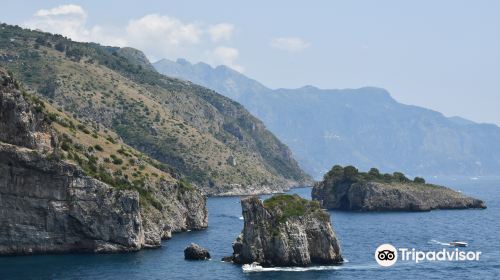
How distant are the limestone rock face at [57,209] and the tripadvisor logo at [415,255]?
154 feet

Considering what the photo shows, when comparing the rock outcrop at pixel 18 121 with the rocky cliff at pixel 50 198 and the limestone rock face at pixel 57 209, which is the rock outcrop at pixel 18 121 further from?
the limestone rock face at pixel 57 209

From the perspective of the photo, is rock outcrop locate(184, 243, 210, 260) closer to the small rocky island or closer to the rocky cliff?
the small rocky island

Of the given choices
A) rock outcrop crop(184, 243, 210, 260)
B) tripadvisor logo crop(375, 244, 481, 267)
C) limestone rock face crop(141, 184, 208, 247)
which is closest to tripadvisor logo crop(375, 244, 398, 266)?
tripadvisor logo crop(375, 244, 481, 267)

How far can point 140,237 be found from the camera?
5659 inches

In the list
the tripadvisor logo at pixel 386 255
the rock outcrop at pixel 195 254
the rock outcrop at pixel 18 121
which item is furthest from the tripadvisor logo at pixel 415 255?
the rock outcrop at pixel 18 121

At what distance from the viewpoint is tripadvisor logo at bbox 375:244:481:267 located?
435ft

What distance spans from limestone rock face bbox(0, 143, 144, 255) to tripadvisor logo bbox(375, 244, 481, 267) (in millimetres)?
46857

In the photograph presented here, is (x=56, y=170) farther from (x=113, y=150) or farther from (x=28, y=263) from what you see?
(x=113, y=150)

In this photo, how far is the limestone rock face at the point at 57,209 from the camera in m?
131

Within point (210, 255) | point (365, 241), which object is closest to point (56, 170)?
point (210, 255)

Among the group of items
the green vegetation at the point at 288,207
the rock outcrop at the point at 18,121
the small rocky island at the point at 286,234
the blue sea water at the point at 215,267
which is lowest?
the blue sea water at the point at 215,267

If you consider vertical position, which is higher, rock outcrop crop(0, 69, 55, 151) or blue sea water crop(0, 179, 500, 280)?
rock outcrop crop(0, 69, 55, 151)

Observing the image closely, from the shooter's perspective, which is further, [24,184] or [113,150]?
[113,150]

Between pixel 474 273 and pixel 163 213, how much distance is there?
249 feet
